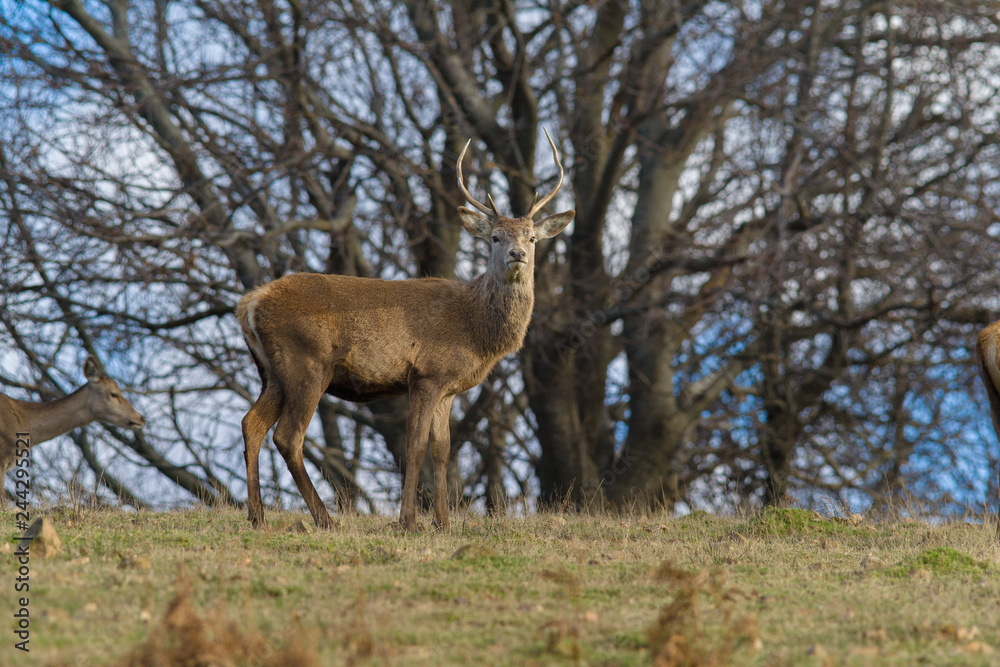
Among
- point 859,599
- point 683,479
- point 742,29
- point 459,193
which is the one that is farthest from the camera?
point 683,479

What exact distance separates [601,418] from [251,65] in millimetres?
7087

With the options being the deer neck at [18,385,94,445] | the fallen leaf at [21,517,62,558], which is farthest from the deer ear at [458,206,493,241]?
the deer neck at [18,385,94,445]

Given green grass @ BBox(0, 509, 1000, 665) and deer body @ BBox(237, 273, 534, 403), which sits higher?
deer body @ BBox(237, 273, 534, 403)

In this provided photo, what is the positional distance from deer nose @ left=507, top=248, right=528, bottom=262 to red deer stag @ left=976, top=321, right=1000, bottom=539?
3642 mm

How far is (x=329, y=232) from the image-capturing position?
13.1 metres

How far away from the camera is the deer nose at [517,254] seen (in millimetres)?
8086

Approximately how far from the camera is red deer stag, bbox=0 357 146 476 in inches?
430

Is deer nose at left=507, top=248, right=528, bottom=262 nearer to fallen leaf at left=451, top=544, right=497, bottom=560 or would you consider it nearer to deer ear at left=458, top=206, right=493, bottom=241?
deer ear at left=458, top=206, right=493, bottom=241

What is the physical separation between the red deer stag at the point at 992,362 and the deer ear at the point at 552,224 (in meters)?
3.52

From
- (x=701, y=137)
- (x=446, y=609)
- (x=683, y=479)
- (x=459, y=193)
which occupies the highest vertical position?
(x=701, y=137)

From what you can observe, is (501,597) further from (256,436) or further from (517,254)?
(517,254)

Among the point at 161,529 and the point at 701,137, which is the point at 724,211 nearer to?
the point at 701,137

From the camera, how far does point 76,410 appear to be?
37.8 ft

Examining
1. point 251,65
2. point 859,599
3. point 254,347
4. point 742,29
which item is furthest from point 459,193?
point 859,599
